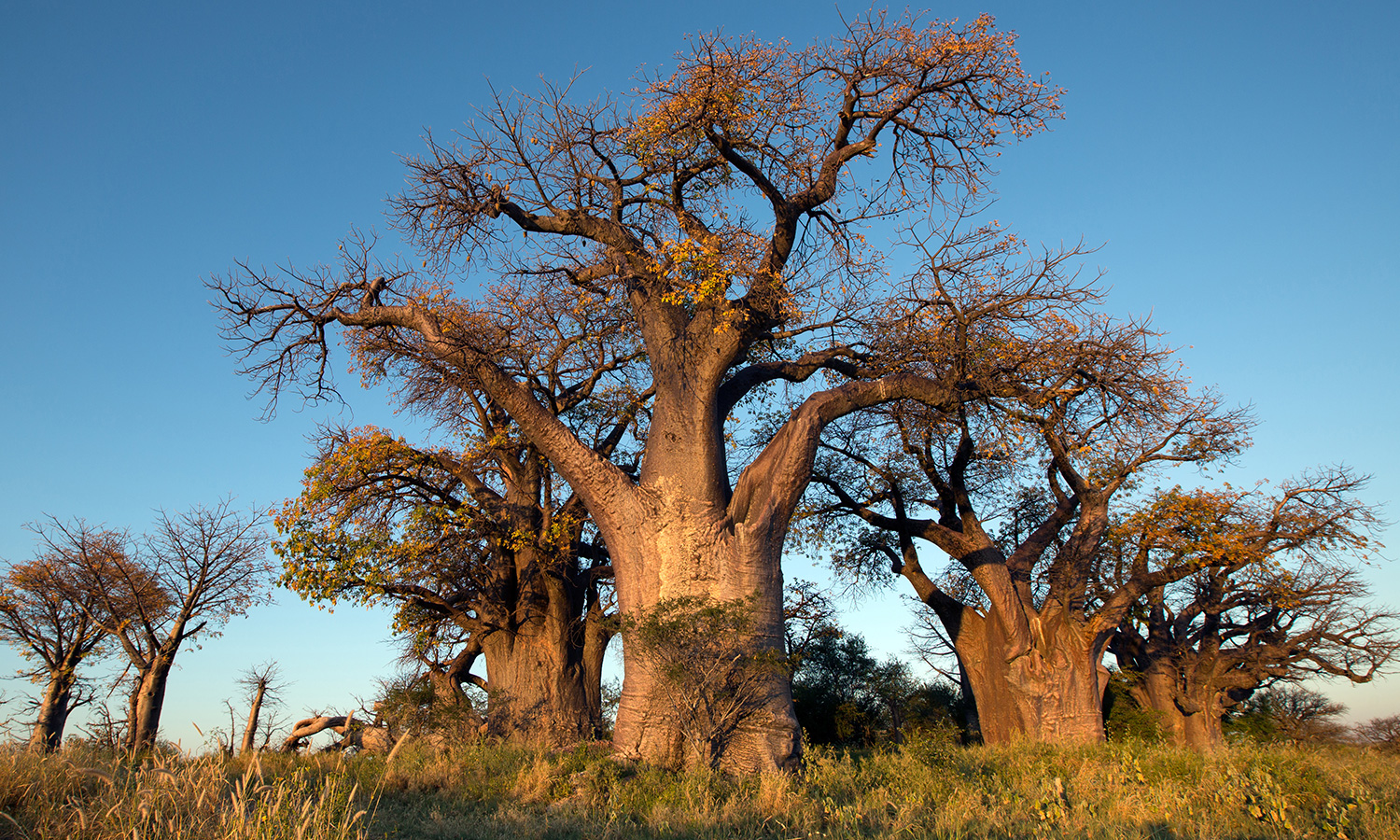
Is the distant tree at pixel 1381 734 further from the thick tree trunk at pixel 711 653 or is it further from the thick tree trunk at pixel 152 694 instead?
the thick tree trunk at pixel 152 694

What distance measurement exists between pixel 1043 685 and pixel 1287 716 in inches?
414

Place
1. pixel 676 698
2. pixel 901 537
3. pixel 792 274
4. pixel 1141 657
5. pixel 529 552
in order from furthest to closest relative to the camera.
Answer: pixel 1141 657 → pixel 901 537 → pixel 529 552 → pixel 792 274 → pixel 676 698

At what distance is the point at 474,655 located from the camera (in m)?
14.7

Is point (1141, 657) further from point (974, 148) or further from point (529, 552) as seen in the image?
point (529, 552)

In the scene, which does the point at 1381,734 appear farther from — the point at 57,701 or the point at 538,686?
the point at 57,701

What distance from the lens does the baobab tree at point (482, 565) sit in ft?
37.1

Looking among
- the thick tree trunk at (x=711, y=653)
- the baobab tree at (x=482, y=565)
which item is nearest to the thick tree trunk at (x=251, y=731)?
the baobab tree at (x=482, y=565)

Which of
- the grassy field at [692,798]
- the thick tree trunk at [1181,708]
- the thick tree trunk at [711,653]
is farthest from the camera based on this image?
the thick tree trunk at [1181,708]

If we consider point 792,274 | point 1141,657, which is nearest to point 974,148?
point 792,274

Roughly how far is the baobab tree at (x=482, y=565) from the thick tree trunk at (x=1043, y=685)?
22.8 feet

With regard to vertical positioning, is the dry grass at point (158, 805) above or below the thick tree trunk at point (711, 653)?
below

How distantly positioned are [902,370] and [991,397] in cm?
153

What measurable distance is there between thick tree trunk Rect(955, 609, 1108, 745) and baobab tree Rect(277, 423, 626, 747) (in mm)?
6964

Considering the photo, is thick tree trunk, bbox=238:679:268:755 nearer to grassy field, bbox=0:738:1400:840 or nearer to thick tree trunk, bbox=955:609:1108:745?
grassy field, bbox=0:738:1400:840
